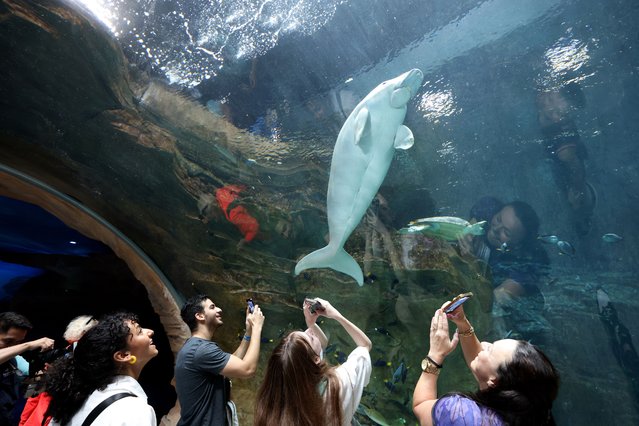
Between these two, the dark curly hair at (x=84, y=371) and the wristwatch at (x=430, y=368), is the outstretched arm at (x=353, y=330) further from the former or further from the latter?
the dark curly hair at (x=84, y=371)

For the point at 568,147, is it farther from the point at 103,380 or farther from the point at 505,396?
the point at 103,380

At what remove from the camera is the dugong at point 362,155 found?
3.45 m

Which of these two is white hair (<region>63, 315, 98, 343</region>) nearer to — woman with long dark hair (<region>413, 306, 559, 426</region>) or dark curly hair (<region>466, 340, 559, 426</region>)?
woman with long dark hair (<region>413, 306, 559, 426</region>)

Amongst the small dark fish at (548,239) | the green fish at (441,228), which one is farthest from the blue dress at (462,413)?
the small dark fish at (548,239)

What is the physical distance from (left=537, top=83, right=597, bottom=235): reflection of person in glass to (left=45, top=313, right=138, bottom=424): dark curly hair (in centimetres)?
590

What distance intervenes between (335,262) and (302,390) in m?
2.77

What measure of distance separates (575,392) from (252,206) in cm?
Result: 657

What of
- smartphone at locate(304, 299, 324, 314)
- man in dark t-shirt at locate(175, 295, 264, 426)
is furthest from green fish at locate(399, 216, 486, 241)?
man in dark t-shirt at locate(175, 295, 264, 426)

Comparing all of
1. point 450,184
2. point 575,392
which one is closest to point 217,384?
point 450,184

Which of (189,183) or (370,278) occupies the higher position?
(189,183)

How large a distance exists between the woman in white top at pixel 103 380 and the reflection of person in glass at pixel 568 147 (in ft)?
19.3

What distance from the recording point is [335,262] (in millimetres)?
4078

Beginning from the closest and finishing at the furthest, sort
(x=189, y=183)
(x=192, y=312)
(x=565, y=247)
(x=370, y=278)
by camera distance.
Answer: (x=192, y=312), (x=370, y=278), (x=189, y=183), (x=565, y=247)

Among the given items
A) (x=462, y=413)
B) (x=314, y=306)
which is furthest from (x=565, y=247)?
(x=462, y=413)
